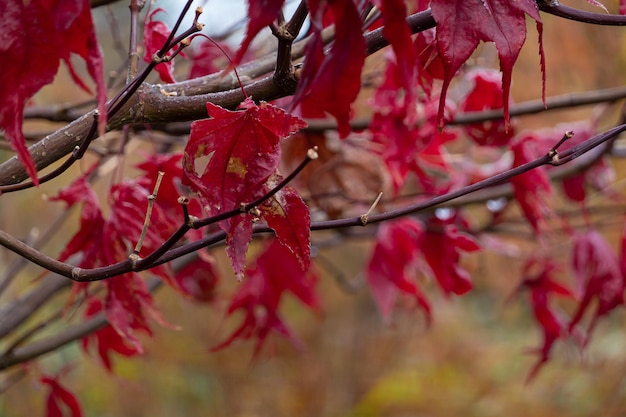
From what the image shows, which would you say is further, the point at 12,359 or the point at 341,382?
the point at 341,382

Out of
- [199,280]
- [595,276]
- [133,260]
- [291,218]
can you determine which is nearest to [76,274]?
[133,260]

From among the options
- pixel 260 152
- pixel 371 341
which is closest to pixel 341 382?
pixel 371 341

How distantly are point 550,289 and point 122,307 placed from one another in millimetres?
765

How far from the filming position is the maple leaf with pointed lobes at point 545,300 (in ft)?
3.63

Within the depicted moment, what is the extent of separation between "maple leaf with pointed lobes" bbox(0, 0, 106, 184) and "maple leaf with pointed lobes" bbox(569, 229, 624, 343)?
81 cm

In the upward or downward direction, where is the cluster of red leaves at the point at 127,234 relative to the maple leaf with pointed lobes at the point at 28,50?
downward

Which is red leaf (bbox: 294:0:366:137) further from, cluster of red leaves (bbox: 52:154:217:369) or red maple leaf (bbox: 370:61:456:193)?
red maple leaf (bbox: 370:61:456:193)

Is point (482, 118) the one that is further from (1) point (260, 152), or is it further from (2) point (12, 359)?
(2) point (12, 359)

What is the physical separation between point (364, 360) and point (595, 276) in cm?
176

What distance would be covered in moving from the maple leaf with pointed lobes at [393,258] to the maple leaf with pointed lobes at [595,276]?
23 cm

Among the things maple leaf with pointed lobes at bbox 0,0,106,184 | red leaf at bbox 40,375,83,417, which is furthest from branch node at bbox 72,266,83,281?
red leaf at bbox 40,375,83,417

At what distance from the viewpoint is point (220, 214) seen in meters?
0.50

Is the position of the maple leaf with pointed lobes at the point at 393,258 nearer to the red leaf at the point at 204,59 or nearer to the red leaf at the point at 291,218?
the red leaf at the point at 204,59

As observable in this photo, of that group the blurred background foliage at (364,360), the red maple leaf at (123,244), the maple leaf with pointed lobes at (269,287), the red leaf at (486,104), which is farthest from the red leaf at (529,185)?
the blurred background foliage at (364,360)
